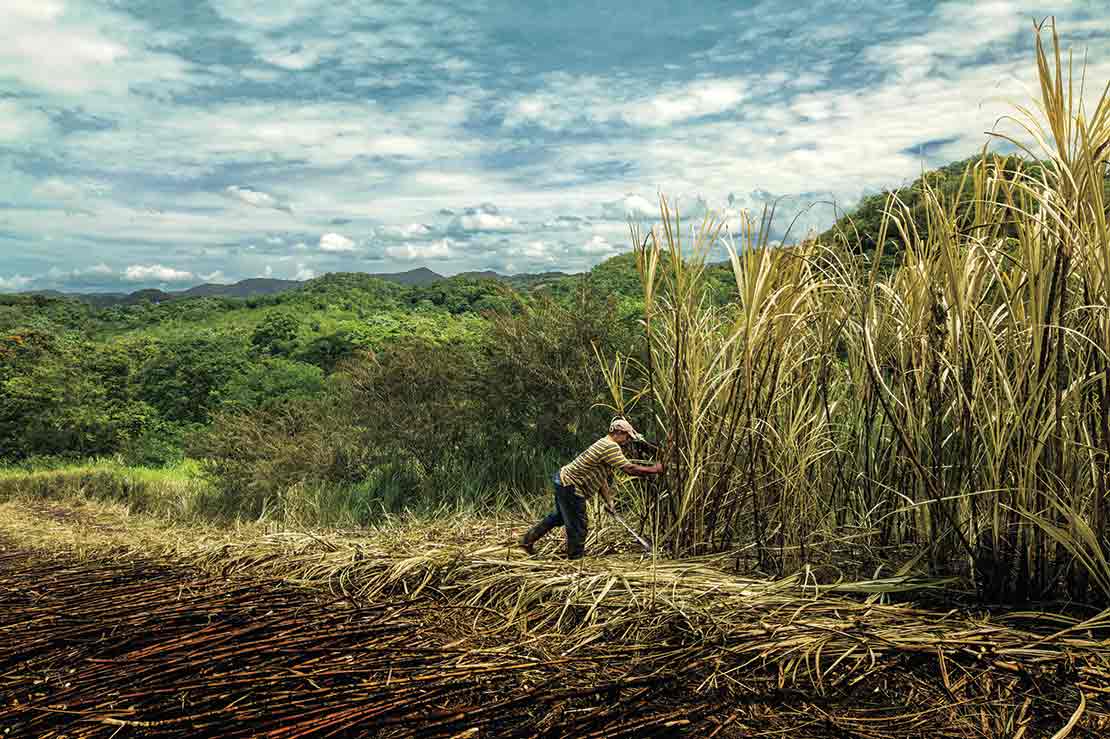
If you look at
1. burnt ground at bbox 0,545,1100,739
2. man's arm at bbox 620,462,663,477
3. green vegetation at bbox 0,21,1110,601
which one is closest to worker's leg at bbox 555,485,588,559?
green vegetation at bbox 0,21,1110,601

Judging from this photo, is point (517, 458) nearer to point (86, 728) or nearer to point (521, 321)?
point (521, 321)

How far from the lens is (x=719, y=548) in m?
3.55

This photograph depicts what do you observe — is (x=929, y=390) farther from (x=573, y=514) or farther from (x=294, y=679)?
(x=294, y=679)

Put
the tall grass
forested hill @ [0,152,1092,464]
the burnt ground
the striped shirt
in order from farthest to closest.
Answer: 1. forested hill @ [0,152,1092,464]
2. the striped shirt
3. the tall grass
4. the burnt ground

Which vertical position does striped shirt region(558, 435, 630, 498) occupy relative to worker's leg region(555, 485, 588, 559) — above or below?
above


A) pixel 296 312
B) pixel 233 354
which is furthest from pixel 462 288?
pixel 233 354

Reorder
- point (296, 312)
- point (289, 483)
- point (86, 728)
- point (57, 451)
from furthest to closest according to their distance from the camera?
point (296, 312) < point (57, 451) < point (289, 483) < point (86, 728)

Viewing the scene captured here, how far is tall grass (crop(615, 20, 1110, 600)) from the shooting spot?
8.14 feet

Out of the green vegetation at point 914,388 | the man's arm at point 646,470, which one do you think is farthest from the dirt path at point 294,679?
the green vegetation at point 914,388

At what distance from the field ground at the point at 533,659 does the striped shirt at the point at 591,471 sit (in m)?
0.67

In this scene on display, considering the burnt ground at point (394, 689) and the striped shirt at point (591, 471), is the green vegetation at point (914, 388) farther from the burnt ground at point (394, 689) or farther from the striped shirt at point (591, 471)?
the burnt ground at point (394, 689)

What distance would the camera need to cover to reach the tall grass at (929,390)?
8.14 ft

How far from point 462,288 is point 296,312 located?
7.41 m

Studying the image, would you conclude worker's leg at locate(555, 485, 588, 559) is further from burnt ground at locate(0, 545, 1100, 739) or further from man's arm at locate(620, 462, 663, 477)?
burnt ground at locate(0, 545, 1100, 739)
